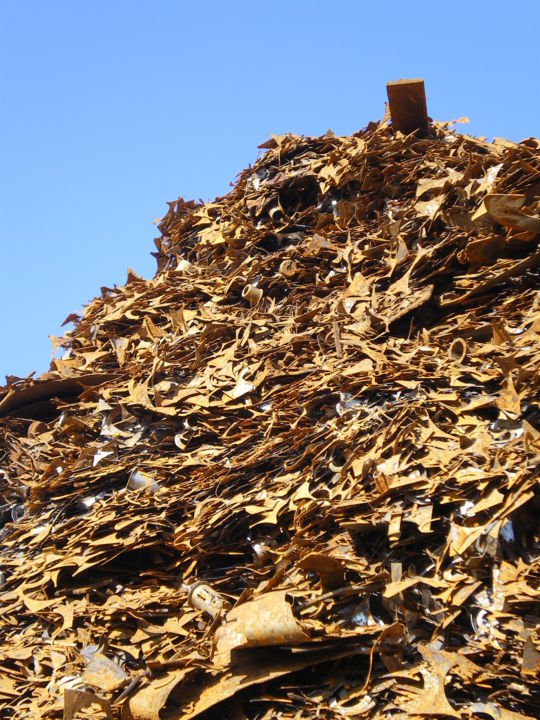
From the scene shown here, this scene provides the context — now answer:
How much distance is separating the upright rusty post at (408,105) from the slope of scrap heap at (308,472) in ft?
0.94

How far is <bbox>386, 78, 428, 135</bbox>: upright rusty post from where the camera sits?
18.8 feet

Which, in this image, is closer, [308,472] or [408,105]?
[308,472]

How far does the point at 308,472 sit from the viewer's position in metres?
3.41

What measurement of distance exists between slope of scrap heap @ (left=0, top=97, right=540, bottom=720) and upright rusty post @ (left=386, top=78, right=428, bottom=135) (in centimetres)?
29

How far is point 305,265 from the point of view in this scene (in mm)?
5164

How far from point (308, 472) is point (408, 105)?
3557 millimetres

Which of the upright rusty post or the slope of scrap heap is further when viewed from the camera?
the upright rusty post

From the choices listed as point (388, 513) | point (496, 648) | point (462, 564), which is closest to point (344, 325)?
point (388, 513)

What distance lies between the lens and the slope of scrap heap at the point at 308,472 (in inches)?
102

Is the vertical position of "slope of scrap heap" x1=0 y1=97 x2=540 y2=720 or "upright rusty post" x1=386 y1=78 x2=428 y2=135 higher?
"upright rusty post" x1=386 y1=78 x2=428 y2=135

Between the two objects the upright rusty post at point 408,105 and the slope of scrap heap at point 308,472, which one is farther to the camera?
the upright rusty post at point 408,105

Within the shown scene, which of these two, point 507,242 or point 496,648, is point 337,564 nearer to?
point 496,648

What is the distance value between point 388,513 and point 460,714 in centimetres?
77

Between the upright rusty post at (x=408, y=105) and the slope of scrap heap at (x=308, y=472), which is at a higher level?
the upright rusty post at (x=408, y=105)
